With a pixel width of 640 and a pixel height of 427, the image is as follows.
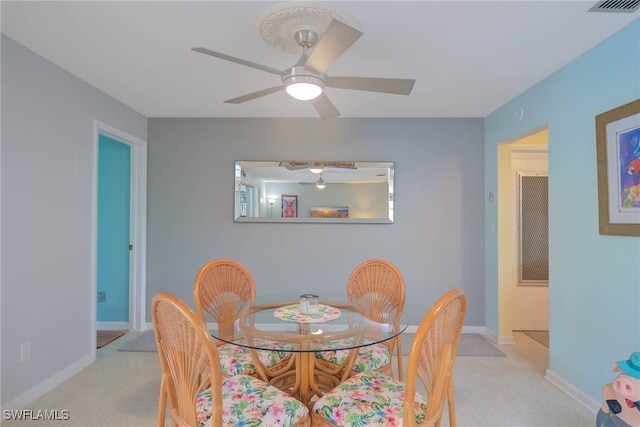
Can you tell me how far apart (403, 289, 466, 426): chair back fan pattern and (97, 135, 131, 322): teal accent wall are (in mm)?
3589

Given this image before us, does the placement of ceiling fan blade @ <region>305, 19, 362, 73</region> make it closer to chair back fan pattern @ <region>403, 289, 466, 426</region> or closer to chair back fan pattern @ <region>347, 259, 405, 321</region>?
chair back fan pattern @ <region>403, 289, 466, 426</region>

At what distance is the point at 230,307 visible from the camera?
87.7 inches

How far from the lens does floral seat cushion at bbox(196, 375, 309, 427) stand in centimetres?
132

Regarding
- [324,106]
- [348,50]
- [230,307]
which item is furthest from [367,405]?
[348,50]

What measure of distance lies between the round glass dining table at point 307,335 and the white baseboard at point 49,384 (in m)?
1.50

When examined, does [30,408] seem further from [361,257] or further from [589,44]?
[589,44]

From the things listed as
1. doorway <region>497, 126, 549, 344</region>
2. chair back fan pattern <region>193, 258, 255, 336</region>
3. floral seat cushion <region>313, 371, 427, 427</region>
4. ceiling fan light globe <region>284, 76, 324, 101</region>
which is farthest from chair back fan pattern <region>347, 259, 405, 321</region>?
doorway <region>497, 126, 549, 344</region>

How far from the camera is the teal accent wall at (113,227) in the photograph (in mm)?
3785

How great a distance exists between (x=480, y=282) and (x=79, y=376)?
3.86 metres

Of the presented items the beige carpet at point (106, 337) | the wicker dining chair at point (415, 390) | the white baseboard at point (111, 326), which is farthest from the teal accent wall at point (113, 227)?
the wicker dining chair at point (415, 390)

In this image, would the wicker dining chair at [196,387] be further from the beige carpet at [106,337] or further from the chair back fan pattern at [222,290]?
the beige carpet at [106,337]

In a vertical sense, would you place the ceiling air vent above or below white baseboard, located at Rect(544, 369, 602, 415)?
above

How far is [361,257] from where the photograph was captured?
3758 millimetres

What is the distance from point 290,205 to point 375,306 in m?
1.86
